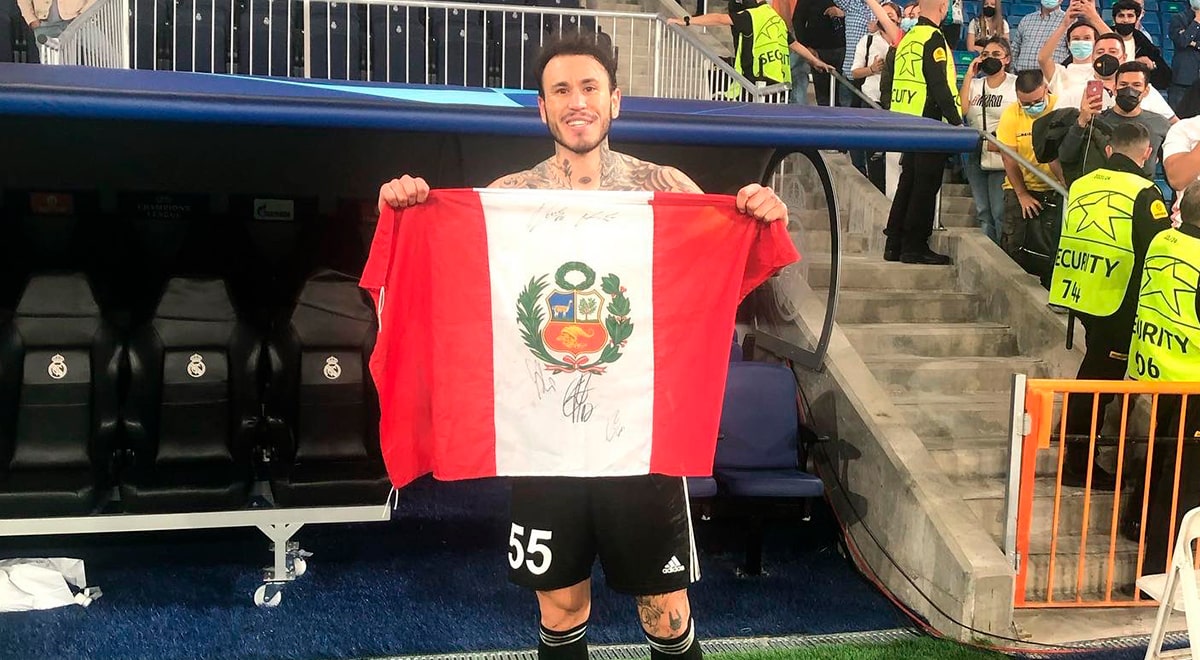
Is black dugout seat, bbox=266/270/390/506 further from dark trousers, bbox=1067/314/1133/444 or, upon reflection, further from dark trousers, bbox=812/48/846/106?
dark trousers, bbox=812/48/846/106

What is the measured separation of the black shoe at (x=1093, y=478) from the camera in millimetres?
4633

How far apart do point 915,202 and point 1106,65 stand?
4.86ft

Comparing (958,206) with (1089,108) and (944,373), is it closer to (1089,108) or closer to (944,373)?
(1089,108)

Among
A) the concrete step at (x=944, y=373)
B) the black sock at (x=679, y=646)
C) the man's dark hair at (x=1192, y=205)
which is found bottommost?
the black sock at (x=679, y=646)

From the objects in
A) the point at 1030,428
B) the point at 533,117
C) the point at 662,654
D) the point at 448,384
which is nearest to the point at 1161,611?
the point at 1030,428

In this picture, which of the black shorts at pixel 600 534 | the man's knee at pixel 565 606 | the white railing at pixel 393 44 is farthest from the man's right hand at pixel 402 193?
the white railing at pixel 393 44

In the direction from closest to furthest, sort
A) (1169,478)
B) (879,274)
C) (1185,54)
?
(1169,478), (879,274), (1185,54)

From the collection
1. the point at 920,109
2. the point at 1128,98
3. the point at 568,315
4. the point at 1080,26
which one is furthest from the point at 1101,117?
the point at 568,315

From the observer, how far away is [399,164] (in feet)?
16.2

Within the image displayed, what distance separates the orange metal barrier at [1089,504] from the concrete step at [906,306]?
3.95 feet

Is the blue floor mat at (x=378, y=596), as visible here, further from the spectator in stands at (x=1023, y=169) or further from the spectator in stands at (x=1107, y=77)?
the spectator in stands at (x=1107, y=77)

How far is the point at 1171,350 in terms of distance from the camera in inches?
160

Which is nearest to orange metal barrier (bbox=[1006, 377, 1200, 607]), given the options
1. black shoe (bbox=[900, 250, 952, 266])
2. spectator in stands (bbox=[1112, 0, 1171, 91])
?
black shoe (bbox=[900, 250, 952, 266])

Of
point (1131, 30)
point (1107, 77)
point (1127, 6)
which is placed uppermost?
point (1127, 6)
